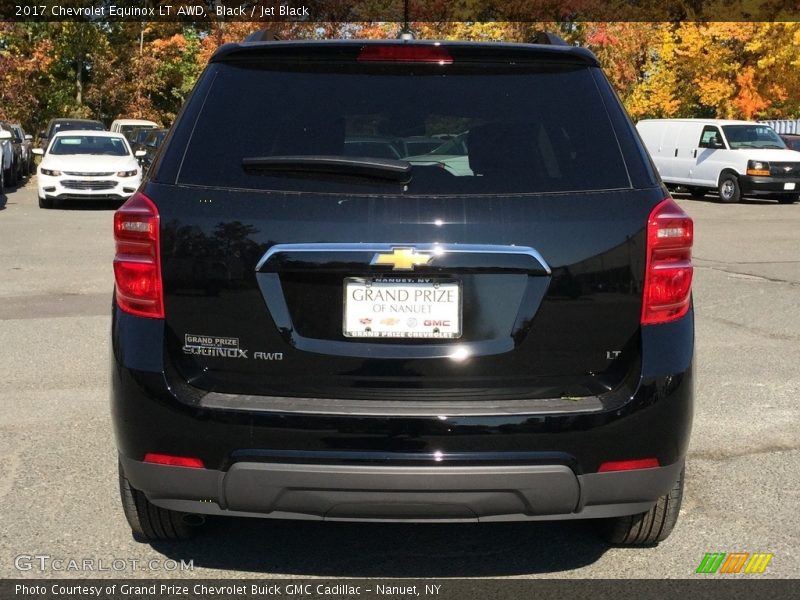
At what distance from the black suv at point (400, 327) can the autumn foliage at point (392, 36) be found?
2672 centimetres

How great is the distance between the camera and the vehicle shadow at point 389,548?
404 cm

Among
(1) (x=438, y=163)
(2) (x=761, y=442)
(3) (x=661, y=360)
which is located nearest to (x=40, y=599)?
(1) (x=438, y=163)

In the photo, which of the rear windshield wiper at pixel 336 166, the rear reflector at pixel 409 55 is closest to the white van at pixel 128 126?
the rear reflector at pixel 409 55

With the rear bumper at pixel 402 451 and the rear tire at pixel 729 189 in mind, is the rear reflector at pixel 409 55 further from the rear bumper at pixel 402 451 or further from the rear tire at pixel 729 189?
the rear tire at pixel 729 189

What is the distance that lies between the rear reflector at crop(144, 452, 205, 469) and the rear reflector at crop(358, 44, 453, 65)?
1422mm

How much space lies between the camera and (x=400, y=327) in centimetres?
344

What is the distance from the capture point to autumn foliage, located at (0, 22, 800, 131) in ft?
116

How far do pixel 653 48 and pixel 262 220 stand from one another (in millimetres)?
38657

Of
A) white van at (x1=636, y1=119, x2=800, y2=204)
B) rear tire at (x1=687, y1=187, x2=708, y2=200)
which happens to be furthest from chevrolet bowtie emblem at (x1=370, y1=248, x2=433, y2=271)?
rear tire at (x1=687, y1=187, x2=708, y2=200)

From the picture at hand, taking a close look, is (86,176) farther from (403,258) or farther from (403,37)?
(403,258)

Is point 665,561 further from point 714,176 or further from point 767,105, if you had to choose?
point 767,105

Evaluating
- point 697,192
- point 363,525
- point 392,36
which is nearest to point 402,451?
point 363,525

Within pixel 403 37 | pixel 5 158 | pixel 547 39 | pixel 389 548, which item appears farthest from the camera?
pixel 5 158

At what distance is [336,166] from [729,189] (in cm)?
2367
